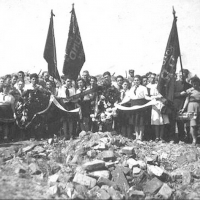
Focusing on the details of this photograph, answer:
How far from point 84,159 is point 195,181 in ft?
9.19

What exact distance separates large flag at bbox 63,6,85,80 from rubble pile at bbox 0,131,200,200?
8.17 feet

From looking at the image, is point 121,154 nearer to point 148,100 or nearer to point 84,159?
point 84,159

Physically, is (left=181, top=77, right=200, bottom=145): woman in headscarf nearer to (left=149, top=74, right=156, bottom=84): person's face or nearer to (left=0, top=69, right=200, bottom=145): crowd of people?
(left=0, top=69, right=200, bottom=145): crowd of people

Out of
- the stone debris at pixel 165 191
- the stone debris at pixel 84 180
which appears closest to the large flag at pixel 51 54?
the stone debris at pixel 84 180

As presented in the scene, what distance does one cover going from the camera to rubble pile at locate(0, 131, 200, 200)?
532cm

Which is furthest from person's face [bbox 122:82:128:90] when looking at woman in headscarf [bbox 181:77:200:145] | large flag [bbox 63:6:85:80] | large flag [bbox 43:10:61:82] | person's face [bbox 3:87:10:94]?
person's face [bbox 3:87:10:94]

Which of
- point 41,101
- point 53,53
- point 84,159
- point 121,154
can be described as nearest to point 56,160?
point 84,159

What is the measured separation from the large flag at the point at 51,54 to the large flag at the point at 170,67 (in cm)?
371

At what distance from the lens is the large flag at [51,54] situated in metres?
9.05

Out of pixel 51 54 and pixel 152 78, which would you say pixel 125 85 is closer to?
pixel 152 78

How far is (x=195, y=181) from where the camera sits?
6.09 m

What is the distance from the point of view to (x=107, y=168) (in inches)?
238

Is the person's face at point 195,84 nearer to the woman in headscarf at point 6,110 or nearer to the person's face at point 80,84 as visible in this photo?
the person's face at point 80,84

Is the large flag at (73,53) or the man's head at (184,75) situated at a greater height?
the large flag at (73,53)
